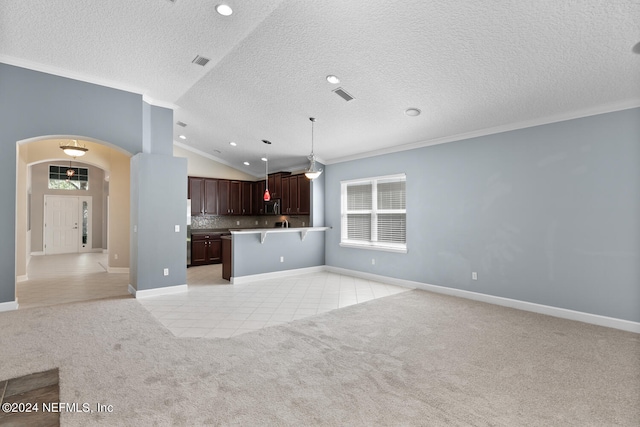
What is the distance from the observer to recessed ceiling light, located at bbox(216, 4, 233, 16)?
10.4ft

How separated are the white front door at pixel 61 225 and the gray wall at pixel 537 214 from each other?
38.0ft

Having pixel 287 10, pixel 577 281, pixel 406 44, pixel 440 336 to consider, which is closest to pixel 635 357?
pixel 577 281

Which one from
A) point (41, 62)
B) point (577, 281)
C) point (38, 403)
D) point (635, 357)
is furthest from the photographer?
point (41, 62)

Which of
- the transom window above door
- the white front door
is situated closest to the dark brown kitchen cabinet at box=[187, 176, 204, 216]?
the transom window above door

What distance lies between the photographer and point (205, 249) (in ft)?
27.7

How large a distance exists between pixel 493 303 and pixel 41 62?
7174 millimetres

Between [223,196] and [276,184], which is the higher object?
[276,184]

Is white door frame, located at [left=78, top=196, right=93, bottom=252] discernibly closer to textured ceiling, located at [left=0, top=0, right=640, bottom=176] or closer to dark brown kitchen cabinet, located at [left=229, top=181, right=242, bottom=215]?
dark brown kitchen cabinet, located at [left=229, top=181, right=242, bottom=215]

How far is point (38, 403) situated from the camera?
2.18 metres

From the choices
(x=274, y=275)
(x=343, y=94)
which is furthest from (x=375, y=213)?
(x=343, y=94)

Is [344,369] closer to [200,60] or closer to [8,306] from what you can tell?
[200,60]

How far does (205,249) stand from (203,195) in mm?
1538

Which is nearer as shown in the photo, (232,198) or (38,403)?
(38,403)

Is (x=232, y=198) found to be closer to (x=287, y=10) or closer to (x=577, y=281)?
(x=287, y=10)
